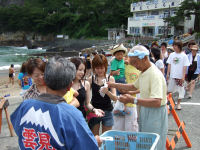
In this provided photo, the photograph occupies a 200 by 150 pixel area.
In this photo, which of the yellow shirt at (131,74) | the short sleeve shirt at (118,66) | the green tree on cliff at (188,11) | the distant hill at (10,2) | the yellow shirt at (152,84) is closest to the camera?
the yellow shirt at (152,84)

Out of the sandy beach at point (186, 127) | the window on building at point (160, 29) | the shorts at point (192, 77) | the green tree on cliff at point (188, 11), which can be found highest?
the green tree on cliff at point (188, 11)

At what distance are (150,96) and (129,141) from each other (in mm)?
536

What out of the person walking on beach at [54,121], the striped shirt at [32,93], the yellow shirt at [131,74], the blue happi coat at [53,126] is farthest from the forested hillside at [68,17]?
the blue happi coat at [53,126]

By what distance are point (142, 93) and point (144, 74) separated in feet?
0.76

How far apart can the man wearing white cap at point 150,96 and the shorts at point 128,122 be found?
514 millimetres

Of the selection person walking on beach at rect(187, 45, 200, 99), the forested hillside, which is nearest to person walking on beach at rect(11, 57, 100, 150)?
person walking on beach at rect(187, 45, 200, 99)

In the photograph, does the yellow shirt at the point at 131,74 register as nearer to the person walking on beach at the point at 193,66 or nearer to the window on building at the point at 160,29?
the person walking on beach at the point at 193,66

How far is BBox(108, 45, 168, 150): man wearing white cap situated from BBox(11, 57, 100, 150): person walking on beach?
3.60ft

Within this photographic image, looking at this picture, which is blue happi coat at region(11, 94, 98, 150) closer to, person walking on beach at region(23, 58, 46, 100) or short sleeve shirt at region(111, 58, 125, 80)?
person walking on beach at region(23, 58, 46, 100)

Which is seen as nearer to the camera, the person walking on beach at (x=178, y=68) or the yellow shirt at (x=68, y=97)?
the yellow shirt at (x=68, y=97)

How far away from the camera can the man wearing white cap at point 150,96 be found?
2369 millimetres

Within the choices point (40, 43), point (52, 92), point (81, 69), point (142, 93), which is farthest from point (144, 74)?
point (40, 43)

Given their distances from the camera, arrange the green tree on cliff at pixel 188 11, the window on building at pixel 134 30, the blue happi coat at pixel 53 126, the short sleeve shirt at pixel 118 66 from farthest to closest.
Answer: the window on building at pixel 134 30
the green tree on cliff at pixel 188 11
the short sleeve shirt at pixel 118 66
the blue happi coat at pixel 53 126

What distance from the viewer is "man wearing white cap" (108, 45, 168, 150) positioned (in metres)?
2.37
